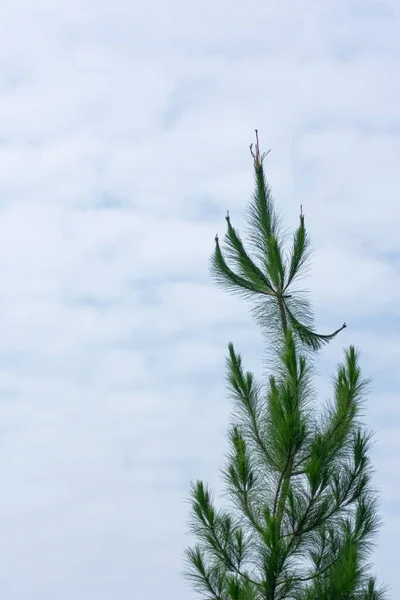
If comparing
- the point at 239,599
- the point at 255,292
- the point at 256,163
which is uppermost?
the point at 256,163

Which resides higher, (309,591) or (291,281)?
(291,281)

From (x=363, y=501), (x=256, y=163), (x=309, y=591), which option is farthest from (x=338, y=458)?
(x=256, y=163)

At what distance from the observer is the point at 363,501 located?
10.4 metres

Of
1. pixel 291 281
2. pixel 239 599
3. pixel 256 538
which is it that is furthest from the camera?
pixel 291 281

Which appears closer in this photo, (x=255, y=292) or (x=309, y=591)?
(x=309, y=591)

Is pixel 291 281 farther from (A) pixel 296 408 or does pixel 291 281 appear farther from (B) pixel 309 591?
(B) pixel 309 591

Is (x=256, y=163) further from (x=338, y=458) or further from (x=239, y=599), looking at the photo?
(x=239, y=599)

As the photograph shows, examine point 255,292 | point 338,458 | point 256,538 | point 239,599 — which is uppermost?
point 255,292

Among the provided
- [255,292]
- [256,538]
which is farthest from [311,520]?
[255,292]

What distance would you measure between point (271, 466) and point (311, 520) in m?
0.66

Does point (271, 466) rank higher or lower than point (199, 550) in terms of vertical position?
higher

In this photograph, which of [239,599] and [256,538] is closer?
[239,599]

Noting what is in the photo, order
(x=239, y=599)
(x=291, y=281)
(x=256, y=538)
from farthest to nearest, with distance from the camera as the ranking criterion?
(x=291, y=281)
(x=256, y=538)
(x=239, y=599)

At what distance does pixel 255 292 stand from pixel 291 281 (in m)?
0.41
